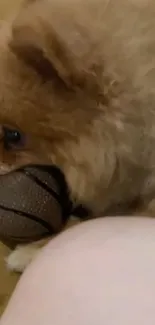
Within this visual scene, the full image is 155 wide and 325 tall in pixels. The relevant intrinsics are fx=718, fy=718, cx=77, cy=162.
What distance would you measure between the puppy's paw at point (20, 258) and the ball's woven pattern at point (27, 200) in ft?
0.28

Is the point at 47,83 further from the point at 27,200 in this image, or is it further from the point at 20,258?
the point at 20,258

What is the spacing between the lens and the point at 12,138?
3.79 feet

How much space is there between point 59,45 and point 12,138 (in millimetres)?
213

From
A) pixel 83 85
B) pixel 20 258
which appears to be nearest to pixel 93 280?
pixel 83 85

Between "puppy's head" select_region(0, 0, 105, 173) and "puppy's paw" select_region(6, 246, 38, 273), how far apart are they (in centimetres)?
21

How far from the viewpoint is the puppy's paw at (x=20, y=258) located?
131cm

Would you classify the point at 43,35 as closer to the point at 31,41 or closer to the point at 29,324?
the point at 31,41

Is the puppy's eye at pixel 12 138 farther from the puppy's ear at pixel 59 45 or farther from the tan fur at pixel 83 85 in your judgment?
the puppy's ear at pixel 59 45

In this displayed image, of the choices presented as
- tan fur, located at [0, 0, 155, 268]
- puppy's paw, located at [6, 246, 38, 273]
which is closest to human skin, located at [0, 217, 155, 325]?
tan fur, located at [0, 0, 155, 268]

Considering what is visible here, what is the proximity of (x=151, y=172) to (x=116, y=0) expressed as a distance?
28cm

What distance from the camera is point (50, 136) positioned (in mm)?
1122

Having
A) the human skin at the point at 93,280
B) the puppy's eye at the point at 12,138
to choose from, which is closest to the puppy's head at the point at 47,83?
the puppy's eye at the point at 12,138

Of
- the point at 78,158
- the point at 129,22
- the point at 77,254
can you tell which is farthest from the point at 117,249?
the point at 129,22

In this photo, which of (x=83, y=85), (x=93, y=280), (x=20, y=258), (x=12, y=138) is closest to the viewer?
(x=93, y=280)
